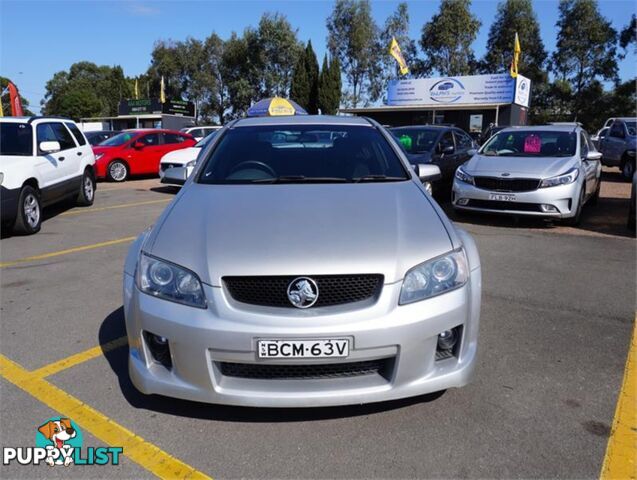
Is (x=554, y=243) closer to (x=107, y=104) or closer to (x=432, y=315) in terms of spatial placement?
(x=432, y=315)

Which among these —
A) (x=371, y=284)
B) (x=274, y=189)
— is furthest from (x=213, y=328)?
(x=274, y=189)

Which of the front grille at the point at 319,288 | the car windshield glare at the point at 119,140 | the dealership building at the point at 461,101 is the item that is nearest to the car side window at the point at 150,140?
the car windshield glare at the point at 119,140

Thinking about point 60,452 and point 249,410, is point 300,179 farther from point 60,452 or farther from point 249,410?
point 60,452

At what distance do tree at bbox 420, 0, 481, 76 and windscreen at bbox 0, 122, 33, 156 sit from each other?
47862 millimetres

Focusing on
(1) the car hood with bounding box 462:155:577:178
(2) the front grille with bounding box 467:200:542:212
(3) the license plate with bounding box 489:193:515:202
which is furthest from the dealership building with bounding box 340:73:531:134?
(3) the license plate with bounding box 489:193:515:202

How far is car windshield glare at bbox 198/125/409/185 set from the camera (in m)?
3.59

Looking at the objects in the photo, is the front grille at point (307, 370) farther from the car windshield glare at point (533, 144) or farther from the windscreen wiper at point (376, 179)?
the car windshield glare at point (533, 144)

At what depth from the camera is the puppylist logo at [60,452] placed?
7.84 feet

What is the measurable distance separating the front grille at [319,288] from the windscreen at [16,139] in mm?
6940

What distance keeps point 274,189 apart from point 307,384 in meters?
1.40

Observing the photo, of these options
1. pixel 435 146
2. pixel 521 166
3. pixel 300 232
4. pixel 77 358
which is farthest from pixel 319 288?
pixel 435 146

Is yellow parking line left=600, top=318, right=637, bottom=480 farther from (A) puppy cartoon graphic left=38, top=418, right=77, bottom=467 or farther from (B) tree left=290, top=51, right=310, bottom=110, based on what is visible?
(B) tree left=290, top=51, right=310, bottom=110

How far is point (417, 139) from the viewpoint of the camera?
414 inches

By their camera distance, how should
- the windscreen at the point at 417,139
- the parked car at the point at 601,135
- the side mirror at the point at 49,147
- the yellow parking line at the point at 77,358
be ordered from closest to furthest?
the yellow parking line at the point at 77,358, the side mirror at the point at 49,147, the windscreen at the point at 417,139, the parked car at the point at 601,135
